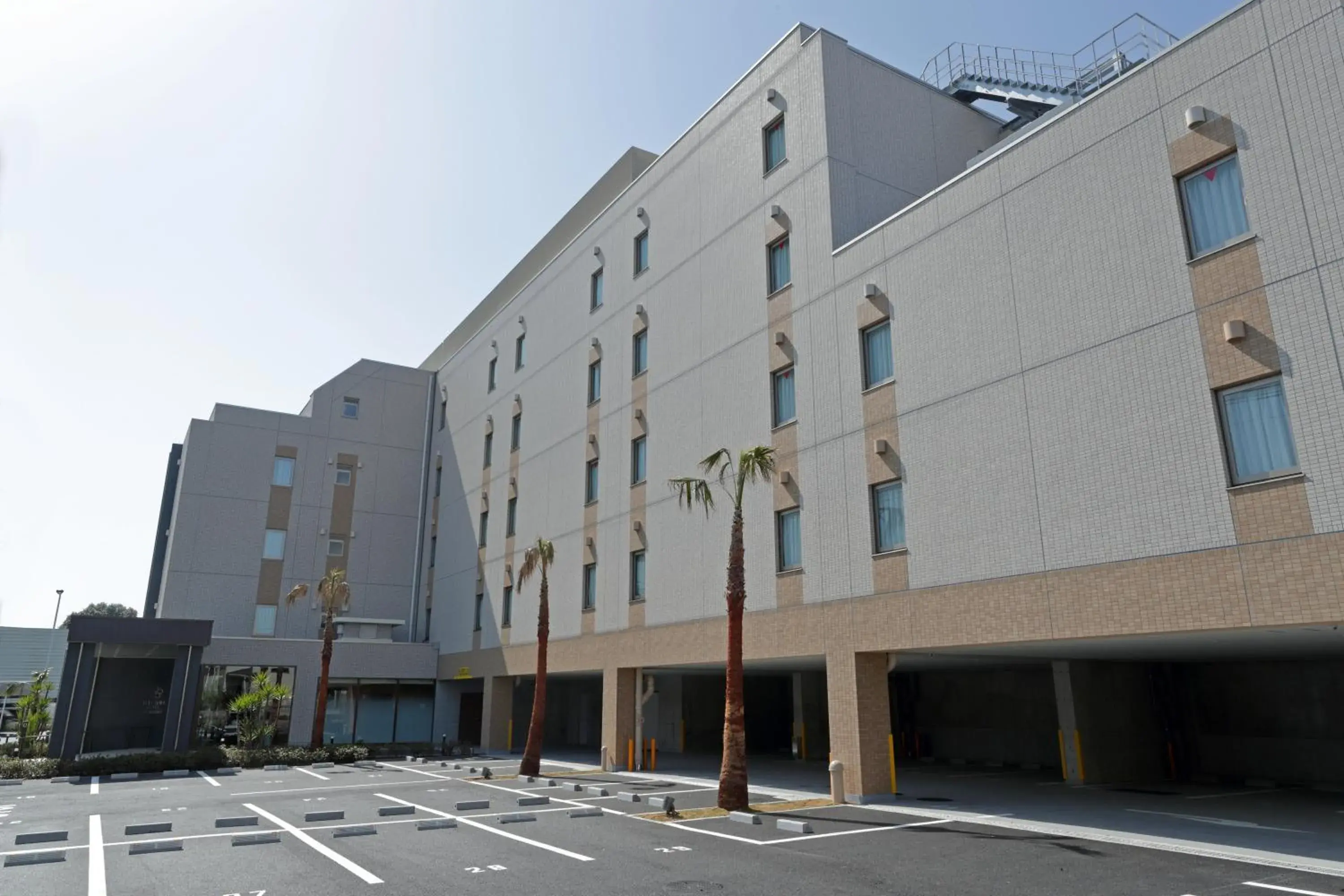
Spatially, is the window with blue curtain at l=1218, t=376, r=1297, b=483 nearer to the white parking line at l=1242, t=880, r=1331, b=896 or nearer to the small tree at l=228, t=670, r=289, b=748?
the white parking line at l=1242, t=880, r=1331, b=896

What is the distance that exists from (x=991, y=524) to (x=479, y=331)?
120 ft

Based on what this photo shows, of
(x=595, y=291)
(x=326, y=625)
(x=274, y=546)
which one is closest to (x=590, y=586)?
(x=595, y=291)

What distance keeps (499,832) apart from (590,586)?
16.5 metres


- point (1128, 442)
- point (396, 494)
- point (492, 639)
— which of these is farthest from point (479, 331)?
point (1128, 442)

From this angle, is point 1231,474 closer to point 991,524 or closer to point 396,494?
point 991,524

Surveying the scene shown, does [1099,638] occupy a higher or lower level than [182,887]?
higher

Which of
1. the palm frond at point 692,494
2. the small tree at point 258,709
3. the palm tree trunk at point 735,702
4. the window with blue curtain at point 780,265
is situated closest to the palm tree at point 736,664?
the palm tree trunk at point 735,702

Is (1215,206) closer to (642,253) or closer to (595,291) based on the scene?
(642,253)

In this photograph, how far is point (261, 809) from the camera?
21.1m

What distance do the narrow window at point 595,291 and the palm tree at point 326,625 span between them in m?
17.9

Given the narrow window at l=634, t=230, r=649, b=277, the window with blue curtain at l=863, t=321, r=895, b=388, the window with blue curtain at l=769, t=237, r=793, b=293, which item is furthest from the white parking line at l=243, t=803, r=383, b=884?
the narrow window at l=634, t=230, r=649, b=277

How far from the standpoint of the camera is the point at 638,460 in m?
31.5

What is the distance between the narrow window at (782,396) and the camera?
955 inches

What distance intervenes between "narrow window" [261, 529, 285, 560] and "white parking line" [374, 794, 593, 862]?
29.8 meters
